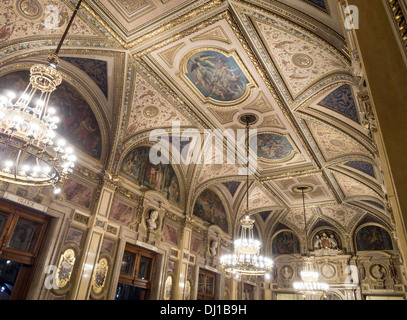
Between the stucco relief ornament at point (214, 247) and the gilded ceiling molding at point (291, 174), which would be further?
the stucco relief ornament at point (214, 247)

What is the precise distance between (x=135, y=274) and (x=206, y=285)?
4.14 metres

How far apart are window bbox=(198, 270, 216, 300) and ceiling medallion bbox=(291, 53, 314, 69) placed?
8786 mm

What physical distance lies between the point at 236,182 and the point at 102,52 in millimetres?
8425

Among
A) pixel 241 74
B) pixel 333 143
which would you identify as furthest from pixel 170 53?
pixel 333 143

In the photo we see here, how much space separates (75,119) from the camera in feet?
24.6

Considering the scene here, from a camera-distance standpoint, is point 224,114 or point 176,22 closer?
point 176,22

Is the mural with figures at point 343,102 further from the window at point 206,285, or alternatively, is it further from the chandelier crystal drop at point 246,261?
the window at point 206,285

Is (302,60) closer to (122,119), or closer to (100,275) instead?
(122,119)

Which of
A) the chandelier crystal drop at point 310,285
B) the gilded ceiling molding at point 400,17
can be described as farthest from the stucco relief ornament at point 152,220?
the gilded ceiling molding at point 400,17

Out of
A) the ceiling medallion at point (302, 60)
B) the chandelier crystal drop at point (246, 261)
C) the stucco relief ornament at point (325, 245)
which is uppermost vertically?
the ceiling medallion at point (302, 60)

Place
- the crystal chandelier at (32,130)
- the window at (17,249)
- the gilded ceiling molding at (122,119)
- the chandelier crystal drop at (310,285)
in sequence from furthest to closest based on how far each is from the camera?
the chandelier crystal drop at (310,285) < the gilded ceiling molding at (122,119) < the window at (17,249) < the crystal chandelier at (32,130)

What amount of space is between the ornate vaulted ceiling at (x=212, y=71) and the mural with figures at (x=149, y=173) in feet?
1.35

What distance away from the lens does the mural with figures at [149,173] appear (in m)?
9.23

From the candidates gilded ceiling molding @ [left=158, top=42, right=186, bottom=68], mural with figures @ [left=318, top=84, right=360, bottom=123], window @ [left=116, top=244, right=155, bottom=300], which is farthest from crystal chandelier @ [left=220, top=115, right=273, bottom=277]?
gilded ceiling molding @ [left=158, top=42, right=186, bottom=68]
